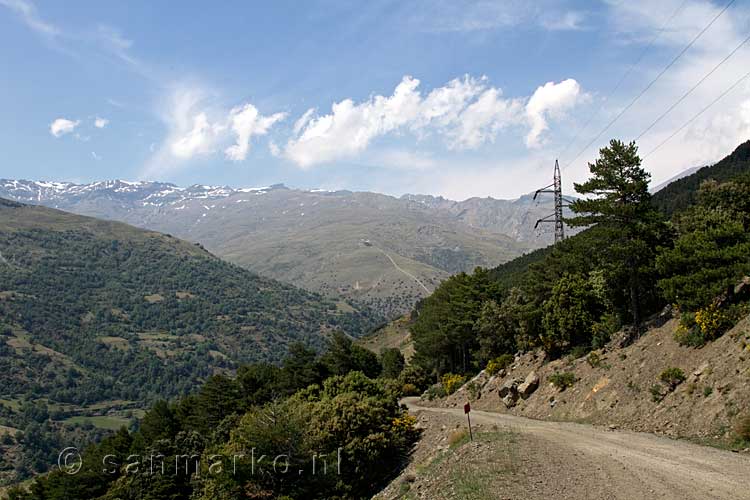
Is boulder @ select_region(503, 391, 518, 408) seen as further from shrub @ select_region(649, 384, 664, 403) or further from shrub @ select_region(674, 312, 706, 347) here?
shrub @ select_region(649, 384, 664, 403)

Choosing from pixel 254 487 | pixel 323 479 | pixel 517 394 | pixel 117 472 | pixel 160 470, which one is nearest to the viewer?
pixel 323 479

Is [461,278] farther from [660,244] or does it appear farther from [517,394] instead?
[660,244]

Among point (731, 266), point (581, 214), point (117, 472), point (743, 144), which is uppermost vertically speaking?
point (743, 144)

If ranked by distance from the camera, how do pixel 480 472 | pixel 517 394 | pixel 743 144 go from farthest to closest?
pixel 743 144 → pixel 517 394 → pixel 480 472

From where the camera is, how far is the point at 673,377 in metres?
24.8

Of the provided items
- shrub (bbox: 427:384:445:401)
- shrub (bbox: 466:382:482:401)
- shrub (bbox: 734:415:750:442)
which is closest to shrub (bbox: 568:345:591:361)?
shrub (bbox: 466:382:482:401)

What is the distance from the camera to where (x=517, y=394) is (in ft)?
125

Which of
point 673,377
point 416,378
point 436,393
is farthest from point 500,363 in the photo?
point 673,377

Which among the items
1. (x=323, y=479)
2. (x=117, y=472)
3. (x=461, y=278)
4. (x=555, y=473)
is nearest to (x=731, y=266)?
(x=555, y=473)

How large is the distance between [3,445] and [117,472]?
156836 mm

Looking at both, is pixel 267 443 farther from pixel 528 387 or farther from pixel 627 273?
pixel 627 273

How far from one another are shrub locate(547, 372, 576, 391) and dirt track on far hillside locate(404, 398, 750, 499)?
31.2 feet

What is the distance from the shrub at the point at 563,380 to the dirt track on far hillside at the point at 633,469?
951 cm

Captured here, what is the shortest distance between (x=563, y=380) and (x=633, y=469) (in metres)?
16.4
